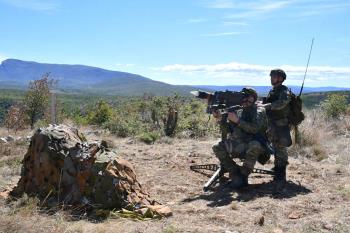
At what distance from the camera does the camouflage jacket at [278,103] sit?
7531 mm

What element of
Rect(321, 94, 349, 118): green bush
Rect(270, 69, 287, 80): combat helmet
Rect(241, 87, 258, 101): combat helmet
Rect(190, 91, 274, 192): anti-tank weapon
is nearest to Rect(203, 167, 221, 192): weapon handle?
Rect(190, 91, 274, 192): anti-tank weapon

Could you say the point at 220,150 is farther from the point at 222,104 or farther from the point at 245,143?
the point at 222,104

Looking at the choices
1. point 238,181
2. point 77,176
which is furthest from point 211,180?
point 77,176

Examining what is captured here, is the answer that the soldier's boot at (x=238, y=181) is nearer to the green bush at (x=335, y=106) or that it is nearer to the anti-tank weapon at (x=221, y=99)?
the anti-tank weapon at (x=221, y=99)

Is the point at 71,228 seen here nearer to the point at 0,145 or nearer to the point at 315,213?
the point at 315,213

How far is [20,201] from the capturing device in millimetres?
6207

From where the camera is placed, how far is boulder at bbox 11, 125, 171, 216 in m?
6.08

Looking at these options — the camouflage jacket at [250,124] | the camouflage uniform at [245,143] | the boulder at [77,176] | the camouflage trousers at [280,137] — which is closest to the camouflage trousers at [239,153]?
the camouflage uniform at [245,143]

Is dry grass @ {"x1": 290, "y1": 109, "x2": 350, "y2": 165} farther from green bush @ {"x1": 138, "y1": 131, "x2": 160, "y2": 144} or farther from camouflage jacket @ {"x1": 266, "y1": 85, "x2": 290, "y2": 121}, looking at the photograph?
green bush @ {"x1": 138, "y1": 131, "x2": 160, "y2": 144}

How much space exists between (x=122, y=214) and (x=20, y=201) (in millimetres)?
1365

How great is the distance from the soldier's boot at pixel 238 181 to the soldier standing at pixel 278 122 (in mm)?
696

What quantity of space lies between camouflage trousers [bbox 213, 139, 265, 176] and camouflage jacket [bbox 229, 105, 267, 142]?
12 cm

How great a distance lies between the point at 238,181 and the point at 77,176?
2.52 metres

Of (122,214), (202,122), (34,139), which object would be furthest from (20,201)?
(202,122)
